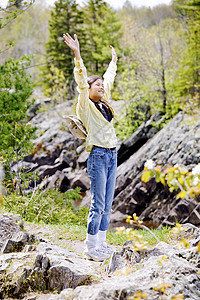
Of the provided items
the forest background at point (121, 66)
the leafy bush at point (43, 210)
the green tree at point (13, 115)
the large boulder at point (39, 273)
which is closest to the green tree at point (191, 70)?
the forest background at point (121, 66)

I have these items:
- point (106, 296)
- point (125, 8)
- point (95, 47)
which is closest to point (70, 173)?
point (95, 47)

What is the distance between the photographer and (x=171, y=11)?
2853 cm

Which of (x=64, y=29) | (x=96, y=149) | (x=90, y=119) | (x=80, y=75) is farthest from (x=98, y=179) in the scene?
(x=64, y=29)

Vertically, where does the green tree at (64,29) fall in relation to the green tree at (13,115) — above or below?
above

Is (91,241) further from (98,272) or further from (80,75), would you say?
(80,75)

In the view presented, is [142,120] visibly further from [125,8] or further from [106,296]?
[125,8]

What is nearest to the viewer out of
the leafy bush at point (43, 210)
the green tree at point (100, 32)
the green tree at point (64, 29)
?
the leafy bush at point (43, 210)

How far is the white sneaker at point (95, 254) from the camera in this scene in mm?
3459

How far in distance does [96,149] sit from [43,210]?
3169mm

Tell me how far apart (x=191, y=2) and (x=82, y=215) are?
1198 centimetres

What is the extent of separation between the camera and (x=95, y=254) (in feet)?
11.4

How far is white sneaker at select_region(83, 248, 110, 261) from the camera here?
3.46 m

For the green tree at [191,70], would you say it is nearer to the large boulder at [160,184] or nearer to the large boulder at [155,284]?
the large boulder at [160,184]

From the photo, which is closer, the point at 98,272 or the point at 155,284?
the point at 155,284
